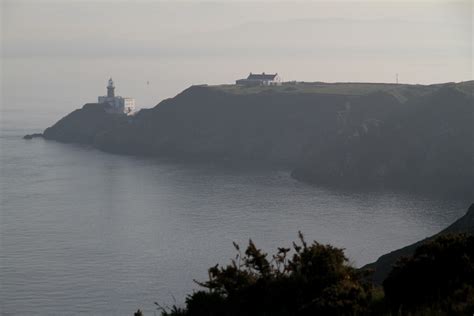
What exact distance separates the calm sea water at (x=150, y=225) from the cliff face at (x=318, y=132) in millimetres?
10249

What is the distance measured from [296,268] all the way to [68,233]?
163 feet

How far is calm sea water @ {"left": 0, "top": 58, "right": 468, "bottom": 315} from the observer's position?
150 feet

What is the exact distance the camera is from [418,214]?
243 feet

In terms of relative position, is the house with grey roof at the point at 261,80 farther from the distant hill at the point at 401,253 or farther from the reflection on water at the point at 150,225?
the distant hill at the point at 401,253

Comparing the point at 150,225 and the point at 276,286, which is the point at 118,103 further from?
the point at 276,286

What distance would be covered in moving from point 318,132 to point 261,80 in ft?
147

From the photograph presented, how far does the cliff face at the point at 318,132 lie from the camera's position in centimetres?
10431

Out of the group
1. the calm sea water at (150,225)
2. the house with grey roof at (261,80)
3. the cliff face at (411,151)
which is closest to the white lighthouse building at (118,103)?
the house with grey roof at (261,80)

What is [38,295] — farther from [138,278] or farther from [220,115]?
[220,115]

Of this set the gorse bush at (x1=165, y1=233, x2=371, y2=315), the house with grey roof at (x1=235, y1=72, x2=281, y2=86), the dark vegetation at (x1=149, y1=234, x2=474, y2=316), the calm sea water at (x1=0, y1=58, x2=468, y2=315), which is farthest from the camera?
the house with grey roof at (x1=235, y1=72, x2=281, y2=86)

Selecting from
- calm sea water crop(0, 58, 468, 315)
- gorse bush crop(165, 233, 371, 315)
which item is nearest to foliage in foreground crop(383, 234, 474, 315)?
gorse bush crop(165, 233, 371, 315)

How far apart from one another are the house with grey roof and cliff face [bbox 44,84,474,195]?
47.4 ft

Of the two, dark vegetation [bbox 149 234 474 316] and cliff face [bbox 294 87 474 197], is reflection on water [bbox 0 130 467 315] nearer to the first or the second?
cliff face [bbox 294 87 474 197]

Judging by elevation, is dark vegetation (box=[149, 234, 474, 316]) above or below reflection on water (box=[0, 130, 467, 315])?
above
